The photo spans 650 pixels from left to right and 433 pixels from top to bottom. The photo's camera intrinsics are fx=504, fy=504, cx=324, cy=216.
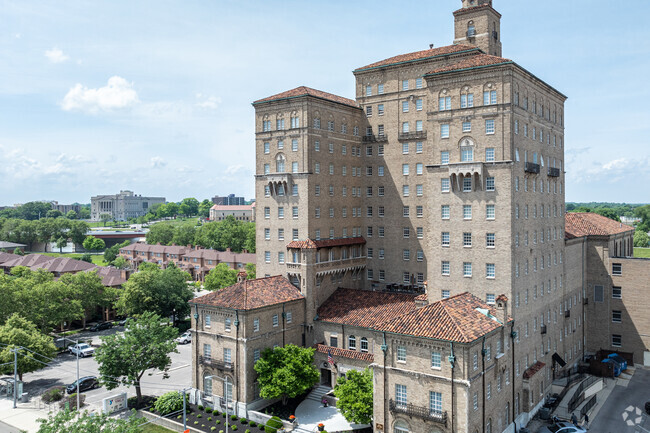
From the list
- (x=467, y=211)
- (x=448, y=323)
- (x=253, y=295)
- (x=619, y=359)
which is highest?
(x=467, y=211)

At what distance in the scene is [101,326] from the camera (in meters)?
95.5

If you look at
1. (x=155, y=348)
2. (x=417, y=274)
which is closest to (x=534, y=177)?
(x=417, y=274)

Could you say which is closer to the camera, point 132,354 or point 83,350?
point 132,354

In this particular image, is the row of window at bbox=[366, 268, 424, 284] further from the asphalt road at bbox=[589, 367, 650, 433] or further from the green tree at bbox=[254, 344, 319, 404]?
the asphalt road at bbox=[589, 367, 650, 433]

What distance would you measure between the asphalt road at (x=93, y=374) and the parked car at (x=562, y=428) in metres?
43.6

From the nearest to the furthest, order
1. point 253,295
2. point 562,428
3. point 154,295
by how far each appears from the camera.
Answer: point 562,428, point 253,295, point 154,295

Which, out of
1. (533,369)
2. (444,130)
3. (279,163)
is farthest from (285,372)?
(444,130)

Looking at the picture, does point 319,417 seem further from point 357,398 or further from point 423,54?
point 423,54

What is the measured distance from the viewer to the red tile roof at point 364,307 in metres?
59.6

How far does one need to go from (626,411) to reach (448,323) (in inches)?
1166

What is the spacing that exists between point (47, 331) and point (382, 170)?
193ft

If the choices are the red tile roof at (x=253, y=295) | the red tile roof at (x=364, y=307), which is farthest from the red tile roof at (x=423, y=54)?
the red tile roof at (x=253, y=295)

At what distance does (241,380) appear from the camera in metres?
57.3

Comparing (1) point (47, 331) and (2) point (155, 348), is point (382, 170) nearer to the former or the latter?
(2) point (155, 348)
